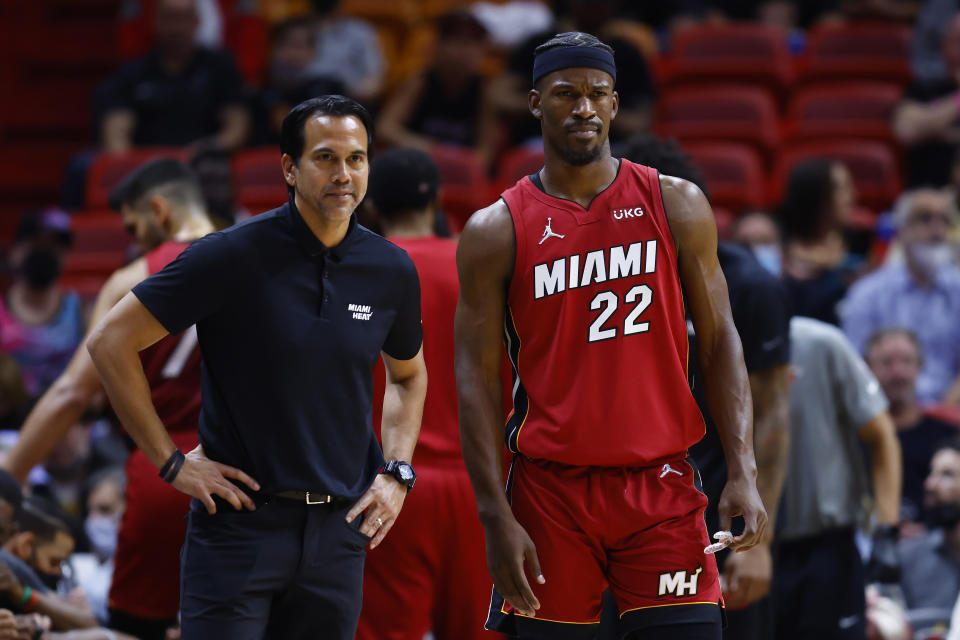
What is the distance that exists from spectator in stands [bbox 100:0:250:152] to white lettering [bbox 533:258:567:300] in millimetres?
7504

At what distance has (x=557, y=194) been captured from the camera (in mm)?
3729

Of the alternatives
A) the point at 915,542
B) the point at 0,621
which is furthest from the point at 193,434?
the point at 915,542

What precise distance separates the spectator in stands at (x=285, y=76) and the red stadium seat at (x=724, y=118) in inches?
105

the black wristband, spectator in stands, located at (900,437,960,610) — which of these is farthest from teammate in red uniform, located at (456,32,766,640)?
spectator in stands, located at (900,437,960,610)

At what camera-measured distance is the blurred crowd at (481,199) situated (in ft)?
19.9

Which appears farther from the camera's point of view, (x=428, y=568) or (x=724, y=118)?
(x=724, y=118)

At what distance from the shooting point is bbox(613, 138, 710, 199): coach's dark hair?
463cm

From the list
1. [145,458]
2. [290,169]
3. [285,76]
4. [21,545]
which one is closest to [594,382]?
[290,169]

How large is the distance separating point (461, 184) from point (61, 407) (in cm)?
524

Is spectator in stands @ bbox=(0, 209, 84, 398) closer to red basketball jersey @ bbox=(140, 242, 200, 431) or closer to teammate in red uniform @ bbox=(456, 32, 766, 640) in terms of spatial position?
red basketball jersey @ bbox=(140, 242, 200, 431)

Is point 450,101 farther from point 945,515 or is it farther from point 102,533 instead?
point 945,515

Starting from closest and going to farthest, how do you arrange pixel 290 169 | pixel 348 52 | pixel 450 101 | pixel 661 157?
1. pixel 290 169
2. pixel 661 157
3. pixel 450 101
4. pixel 348 52

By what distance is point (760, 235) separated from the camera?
318 inches

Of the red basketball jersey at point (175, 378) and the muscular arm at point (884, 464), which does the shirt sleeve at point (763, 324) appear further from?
the red basketball jersey at point (175, 378)
